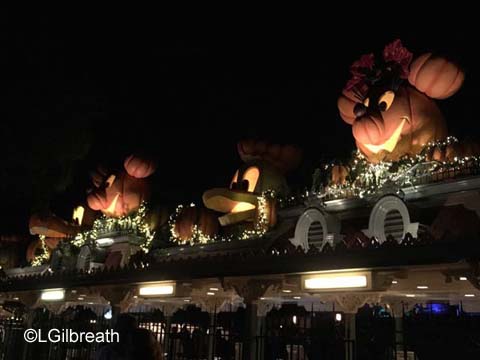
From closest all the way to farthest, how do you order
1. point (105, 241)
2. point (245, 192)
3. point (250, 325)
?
point (250, 325), point (245, 192), point (105, 241)

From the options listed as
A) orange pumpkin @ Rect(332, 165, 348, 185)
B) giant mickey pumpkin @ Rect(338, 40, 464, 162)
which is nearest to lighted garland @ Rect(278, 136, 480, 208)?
orange pumpkin @ Rect(332, 165, 348, 185)

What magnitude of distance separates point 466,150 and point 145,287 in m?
10.1

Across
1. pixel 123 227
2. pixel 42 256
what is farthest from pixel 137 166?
pixel 42 256

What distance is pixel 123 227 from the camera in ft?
87.9

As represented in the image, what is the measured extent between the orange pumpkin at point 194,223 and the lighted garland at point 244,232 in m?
0.14

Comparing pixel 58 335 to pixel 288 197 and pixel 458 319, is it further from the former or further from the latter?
pixel 458 319

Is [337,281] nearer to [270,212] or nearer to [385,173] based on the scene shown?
[385,173]

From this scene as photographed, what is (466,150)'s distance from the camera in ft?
50.8

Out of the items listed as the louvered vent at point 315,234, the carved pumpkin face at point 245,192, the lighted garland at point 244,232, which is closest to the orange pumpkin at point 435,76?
the louvered vent at point 315,234

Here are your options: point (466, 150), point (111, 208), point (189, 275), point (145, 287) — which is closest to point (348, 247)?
point (189, 275)

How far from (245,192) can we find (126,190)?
8762 mm

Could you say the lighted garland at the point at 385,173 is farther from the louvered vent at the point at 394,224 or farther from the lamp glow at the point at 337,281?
the lamp glow at the point at 337,281

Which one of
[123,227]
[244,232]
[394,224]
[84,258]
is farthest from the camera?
[123,227]

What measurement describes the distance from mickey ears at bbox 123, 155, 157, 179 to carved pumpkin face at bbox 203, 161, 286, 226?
6.88 metres
